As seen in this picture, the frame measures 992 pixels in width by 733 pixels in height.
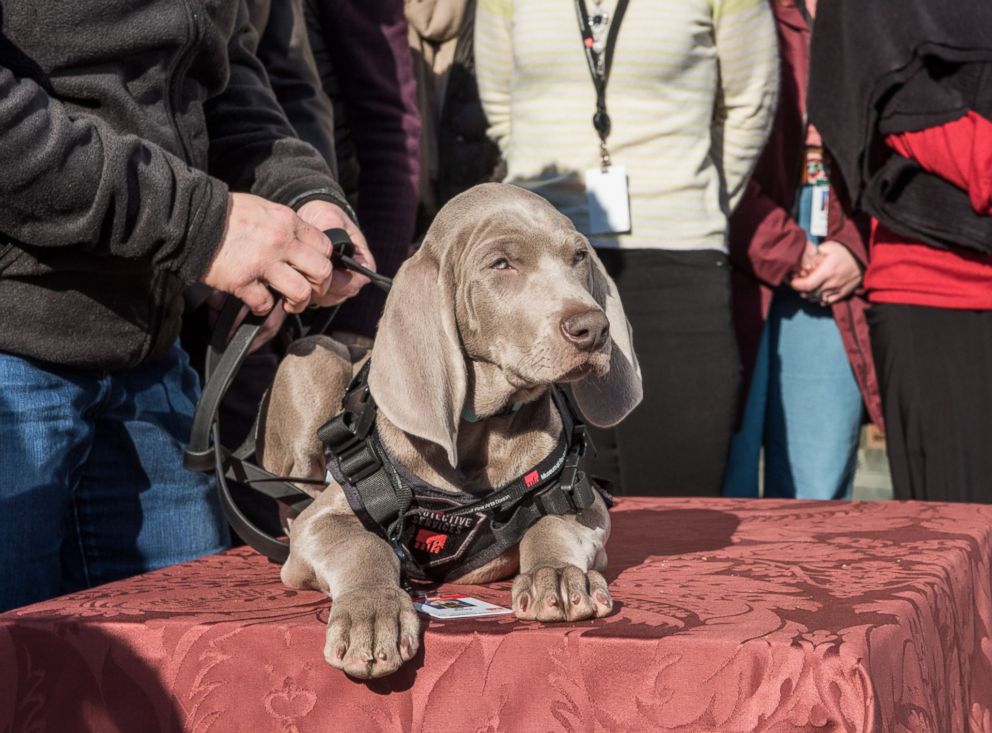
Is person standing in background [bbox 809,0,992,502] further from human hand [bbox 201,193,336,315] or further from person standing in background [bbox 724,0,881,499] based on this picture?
human hand [bbox 201,193,336,315]

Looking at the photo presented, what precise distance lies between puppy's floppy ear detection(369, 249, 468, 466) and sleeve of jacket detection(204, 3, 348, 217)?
55 centimetres

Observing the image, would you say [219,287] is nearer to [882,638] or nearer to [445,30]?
[882,638]

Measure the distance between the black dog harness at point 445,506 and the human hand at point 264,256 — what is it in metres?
0.29

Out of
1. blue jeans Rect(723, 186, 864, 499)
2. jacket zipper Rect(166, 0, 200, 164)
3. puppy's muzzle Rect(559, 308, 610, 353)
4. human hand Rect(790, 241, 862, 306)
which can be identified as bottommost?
blue jeans Rect(723, 186, 864, 499)

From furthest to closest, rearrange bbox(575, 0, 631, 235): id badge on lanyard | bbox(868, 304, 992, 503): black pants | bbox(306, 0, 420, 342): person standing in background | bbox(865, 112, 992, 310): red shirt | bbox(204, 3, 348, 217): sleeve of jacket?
bbox(306, 0, 420, 342): person standing in background → bbox(575, 0, 631, 235): id badge on lanyard → bbox(868, 304, 992, 503): black pants → bbox(865, 112, 992, 310): red shirt → bbox(204, 3, 348, 217): sleeve of jacket

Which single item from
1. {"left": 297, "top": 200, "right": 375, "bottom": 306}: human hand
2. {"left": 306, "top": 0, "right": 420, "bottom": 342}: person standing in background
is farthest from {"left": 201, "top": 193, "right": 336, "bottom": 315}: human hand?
{"left": 306, "top": 0, "right": 420, "bottom": 342}: person standing in background

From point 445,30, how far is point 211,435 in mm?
2222

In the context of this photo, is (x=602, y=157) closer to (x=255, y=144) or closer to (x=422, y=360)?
(x=255, y=144)

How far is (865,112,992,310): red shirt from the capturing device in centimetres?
312

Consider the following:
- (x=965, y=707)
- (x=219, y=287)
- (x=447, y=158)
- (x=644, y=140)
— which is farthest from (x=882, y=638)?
(x=447, y=158)

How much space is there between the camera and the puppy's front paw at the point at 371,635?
59.5 inches

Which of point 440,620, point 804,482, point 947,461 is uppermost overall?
point 440,620

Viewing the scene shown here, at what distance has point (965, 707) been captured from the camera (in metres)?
1.92

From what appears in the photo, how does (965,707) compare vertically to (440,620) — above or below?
below
